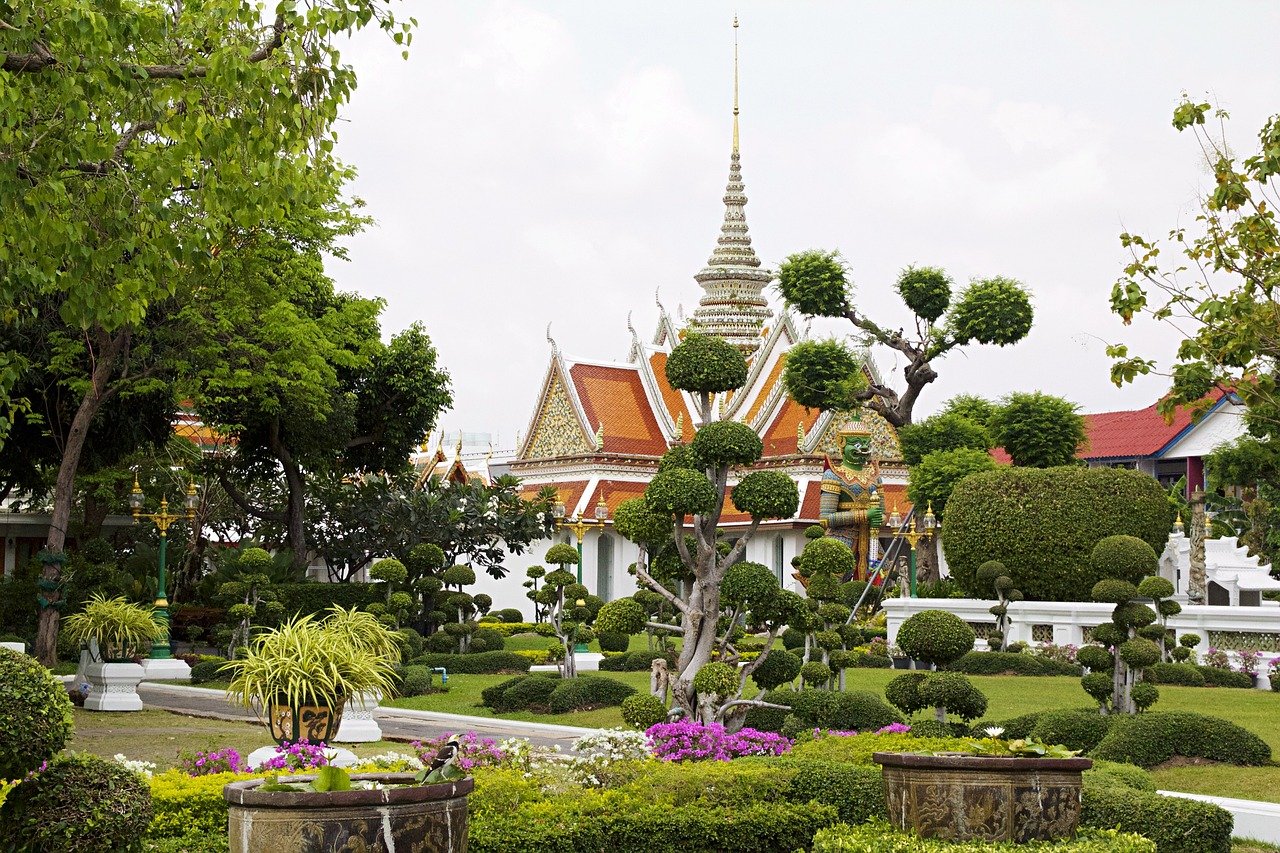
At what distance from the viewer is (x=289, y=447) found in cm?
3023

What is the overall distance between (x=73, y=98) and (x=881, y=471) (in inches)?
1273

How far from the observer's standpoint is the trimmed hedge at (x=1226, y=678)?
21.2m

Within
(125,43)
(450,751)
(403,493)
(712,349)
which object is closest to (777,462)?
(403,493)

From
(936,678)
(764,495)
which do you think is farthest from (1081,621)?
(936,678)

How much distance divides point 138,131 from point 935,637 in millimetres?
7420

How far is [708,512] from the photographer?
13961 millimetres

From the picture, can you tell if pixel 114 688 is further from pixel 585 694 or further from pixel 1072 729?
pixel 1072 729

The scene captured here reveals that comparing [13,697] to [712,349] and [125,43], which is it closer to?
[125,43]

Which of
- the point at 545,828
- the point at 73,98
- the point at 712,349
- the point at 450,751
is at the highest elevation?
the point at 73,98

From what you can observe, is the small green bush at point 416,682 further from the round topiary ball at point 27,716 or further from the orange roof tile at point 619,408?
the orange roof tile at point 619,408

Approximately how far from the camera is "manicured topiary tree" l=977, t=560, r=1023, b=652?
2458 centimetres

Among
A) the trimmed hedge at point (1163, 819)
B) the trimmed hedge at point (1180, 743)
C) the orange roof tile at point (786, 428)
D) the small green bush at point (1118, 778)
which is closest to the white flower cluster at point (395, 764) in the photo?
the trimmed hedge at point (1163, 819)

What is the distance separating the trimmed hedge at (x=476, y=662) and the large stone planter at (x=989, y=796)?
16963 mm

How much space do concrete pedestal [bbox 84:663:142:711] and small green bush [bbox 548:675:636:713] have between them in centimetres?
496
